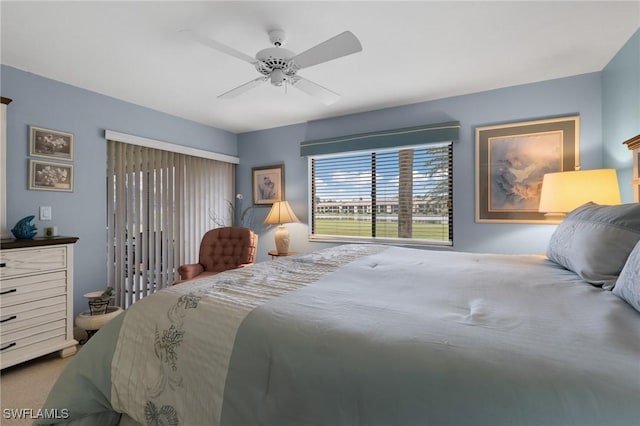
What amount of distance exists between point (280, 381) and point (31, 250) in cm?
255

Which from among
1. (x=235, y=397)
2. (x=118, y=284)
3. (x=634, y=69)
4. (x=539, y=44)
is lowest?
(x=118, y=284)

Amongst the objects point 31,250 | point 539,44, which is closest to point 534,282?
point 539,44

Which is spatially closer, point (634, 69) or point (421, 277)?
point (421, 277)

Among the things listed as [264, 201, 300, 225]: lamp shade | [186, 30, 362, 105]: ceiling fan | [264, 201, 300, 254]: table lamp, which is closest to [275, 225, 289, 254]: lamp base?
[264, 201, 300, 254]: table lamp

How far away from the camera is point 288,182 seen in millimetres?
4211

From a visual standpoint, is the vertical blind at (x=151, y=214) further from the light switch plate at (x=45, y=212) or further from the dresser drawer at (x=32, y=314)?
the dresser drawer at (x=32, y=314)

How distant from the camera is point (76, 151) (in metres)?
2.84

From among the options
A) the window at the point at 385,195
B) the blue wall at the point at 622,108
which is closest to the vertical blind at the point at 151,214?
the window at the point at 385,195

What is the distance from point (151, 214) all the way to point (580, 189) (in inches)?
166

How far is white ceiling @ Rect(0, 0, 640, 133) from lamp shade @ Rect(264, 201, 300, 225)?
4.64 ft

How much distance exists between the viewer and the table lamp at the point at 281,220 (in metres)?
3.79

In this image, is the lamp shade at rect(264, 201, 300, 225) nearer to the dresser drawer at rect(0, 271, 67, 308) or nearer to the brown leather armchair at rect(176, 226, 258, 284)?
the brown leather armchair at rect(176, 226, 258, 284)

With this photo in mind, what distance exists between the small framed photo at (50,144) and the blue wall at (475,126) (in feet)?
7.98

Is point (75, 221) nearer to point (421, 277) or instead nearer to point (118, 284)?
point (118, 284)
